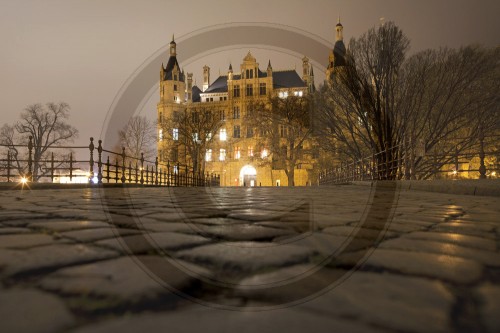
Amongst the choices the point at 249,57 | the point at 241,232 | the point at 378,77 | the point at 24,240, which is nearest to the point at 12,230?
the point at 24,240

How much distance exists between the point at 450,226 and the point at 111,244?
2027mm

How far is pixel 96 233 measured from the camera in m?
1.80

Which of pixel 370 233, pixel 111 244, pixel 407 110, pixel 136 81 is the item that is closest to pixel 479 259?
pixel 370 233

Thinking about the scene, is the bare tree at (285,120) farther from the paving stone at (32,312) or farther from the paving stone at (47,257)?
the paving stone at (32,312)

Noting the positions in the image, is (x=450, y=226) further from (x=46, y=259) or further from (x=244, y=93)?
(x=244, y=93)

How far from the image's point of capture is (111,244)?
4.91ft

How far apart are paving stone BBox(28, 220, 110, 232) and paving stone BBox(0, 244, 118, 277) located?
23.3 inches

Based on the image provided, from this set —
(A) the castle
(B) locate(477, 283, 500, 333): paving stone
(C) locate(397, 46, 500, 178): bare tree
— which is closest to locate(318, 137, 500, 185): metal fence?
(C) locate(397, 46, 500, 178): bare tree

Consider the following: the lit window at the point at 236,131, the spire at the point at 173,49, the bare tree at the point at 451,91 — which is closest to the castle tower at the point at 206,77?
the spire at the point at 173,49

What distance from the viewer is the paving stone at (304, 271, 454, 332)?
71 cm

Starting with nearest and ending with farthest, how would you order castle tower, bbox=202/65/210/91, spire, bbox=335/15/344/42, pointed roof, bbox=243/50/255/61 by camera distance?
pointed roof, bbox=243/50/255/61, spire, bbox=335/15/344/42, castle tower, bbox=202/65/210/91

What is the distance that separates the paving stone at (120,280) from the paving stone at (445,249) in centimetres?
91

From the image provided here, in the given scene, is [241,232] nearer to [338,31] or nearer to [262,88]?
[262,88]

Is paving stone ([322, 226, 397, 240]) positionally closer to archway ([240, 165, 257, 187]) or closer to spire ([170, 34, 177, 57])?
archway ([240, 165, 257, 187])
